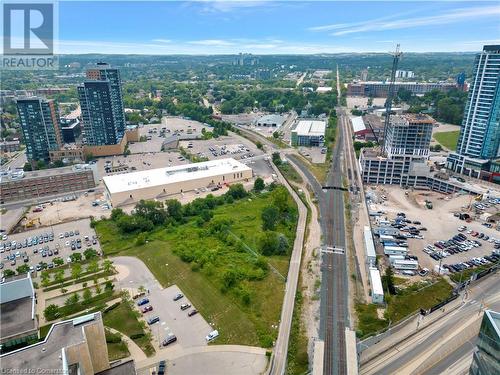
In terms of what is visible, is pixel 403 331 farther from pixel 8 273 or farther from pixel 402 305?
pixel 8 273

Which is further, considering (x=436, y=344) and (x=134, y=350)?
(x=436, y=344)

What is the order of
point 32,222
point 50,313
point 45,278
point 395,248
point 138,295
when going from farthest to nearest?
point 32,222 < point 395,248 < point 45,278 < point 138,295 < point 50,313

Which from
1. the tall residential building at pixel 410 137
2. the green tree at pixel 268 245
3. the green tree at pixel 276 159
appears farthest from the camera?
the green tree at pixel 276 159

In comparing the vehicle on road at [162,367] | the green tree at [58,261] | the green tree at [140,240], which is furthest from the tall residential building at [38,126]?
the vehicle on road at [162,367]

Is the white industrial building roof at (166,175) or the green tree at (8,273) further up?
the white industrial building roof at (166,175)

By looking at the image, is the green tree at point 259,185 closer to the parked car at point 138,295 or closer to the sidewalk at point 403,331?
the parked car at point 138,295

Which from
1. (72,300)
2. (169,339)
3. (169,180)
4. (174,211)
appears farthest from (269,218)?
(72,300)
